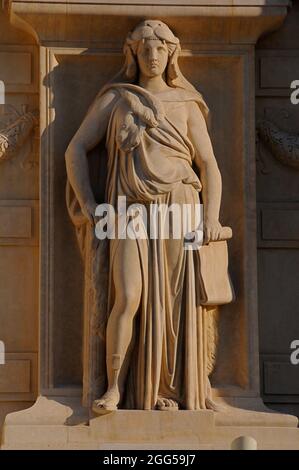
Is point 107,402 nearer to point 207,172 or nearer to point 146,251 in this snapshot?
point 146,251

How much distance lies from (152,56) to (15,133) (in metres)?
1.45

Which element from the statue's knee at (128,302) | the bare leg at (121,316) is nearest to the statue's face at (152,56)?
the bare leg at (121,316)

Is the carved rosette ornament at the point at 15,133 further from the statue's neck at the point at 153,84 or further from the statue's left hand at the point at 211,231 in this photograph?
the statue's left hand at the point at 211,231

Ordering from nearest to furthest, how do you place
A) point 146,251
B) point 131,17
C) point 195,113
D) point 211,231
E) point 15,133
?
point 146,251 < point 211,231 < point 195,113 < point 131,17 < point 15,133

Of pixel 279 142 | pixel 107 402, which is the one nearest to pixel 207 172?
pixel 279 142

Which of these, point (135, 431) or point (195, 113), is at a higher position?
point (195, 113)

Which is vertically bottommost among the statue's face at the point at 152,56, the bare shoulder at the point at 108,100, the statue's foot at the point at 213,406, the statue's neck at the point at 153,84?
the statue's foot at the point at 213,406

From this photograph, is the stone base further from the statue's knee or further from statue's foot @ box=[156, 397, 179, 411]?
the statue's knee

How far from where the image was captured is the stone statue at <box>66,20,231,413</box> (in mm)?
18922

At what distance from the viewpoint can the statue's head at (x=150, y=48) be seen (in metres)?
19.3

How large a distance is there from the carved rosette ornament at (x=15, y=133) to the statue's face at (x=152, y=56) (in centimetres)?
115

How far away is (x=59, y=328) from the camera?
19359mm

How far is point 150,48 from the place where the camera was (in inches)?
760
